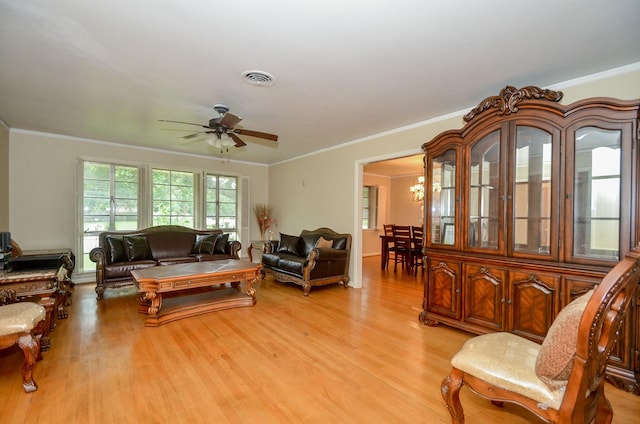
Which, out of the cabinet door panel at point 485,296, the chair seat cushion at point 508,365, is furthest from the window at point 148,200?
the chair seat cushion at point 508,365

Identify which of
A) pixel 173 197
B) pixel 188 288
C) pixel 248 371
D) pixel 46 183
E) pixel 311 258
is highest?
pixel 46 183

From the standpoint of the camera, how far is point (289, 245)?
5.60 m

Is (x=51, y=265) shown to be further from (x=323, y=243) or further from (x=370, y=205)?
(x=370, y=205)

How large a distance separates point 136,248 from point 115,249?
28 centimetres

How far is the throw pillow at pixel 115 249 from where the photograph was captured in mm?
4466

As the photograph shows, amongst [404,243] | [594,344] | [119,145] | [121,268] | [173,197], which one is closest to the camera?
[594,344]

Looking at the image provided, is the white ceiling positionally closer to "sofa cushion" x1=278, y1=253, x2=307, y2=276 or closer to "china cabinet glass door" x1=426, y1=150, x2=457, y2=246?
"china cabinet glass door" x1=426, y1=150, x2=457, y2=246

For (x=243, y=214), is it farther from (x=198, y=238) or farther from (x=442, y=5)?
(x=442, y=5)

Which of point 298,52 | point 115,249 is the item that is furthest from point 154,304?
point 298,52

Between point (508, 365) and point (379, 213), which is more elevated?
point (379, 213)

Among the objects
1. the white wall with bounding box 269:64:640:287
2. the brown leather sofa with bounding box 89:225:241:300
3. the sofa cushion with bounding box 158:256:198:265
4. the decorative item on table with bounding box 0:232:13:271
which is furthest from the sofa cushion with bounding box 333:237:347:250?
the decorative item on table with bounding box 0:232:13:271

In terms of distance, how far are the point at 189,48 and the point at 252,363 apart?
254 centimetres

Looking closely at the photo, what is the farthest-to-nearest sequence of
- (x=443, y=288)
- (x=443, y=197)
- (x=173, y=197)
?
(x=173, y=197), (x=443, y=197), (x=443, y=288)

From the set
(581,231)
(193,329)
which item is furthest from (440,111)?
(193,329)
